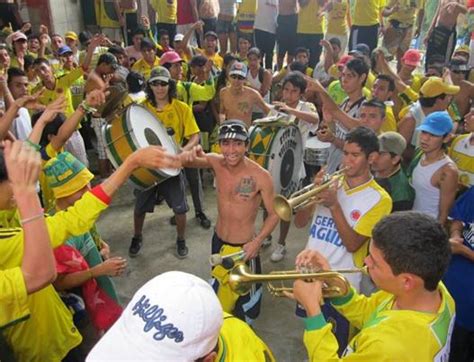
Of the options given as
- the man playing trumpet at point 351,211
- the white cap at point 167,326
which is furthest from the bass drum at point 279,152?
the white cap at point 167,326

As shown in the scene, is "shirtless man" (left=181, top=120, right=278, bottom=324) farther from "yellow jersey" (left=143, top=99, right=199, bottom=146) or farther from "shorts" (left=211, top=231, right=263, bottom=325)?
"yellow jersey" (left=143, top=99, right=199, bottom=146)

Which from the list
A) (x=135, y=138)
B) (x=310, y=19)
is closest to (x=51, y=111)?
(x=135, y=138)

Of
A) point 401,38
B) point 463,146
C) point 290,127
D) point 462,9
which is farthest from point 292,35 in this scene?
point 463,146

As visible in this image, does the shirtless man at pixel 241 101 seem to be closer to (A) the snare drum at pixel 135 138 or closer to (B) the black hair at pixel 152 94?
(B) the black hair at pixel 152 94

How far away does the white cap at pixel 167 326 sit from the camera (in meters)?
1.49

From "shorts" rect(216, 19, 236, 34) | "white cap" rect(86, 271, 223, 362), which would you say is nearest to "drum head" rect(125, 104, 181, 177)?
"white cap" rect(86, 271, 223, 362)

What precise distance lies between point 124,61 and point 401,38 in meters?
6.50

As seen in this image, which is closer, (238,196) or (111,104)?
(238,196)

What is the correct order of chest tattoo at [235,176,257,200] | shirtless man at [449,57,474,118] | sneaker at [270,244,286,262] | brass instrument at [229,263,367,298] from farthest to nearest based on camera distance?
A: shirtless man at [449,57,474,118]
sneaker at [270,244,286,262]
chest tattoo at [235,176,257,200]
brass instrument at [229,263,367,298]

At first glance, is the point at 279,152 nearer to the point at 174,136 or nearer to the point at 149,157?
the point at 174,136

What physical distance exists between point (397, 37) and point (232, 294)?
873cm

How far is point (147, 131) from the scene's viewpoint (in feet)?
16.4

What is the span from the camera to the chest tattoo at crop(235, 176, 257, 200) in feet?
13.5

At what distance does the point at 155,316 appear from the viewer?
1.52 meters
